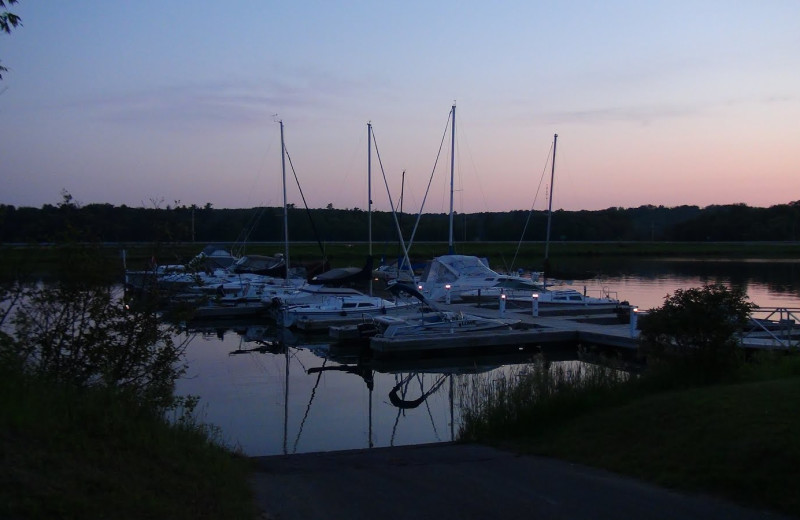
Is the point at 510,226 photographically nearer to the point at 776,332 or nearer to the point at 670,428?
the point at 776,332

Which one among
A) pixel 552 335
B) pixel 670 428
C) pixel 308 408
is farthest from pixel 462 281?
pixel 670 428

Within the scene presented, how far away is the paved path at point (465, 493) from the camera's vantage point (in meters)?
7.66

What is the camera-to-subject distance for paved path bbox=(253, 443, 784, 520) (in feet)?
25.1

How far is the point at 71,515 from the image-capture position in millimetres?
5723

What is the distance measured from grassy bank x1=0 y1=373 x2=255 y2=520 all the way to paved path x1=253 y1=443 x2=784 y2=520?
2.31ft

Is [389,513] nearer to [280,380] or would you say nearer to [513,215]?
[280,380]

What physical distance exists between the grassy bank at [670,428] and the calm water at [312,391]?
13.9 feet

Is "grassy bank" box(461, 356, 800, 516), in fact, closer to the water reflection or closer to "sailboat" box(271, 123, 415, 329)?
the water reflection

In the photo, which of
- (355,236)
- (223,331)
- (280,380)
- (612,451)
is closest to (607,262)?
(355,236)

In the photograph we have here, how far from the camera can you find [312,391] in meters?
23.6

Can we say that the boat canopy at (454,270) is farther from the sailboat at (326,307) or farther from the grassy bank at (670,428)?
the grassy bank at (670,428)

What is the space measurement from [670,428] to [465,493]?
10.5ft

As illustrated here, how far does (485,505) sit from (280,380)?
59.2 feet

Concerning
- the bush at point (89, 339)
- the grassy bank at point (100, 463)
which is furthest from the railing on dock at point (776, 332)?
the grassy bank at point (100, 463)
